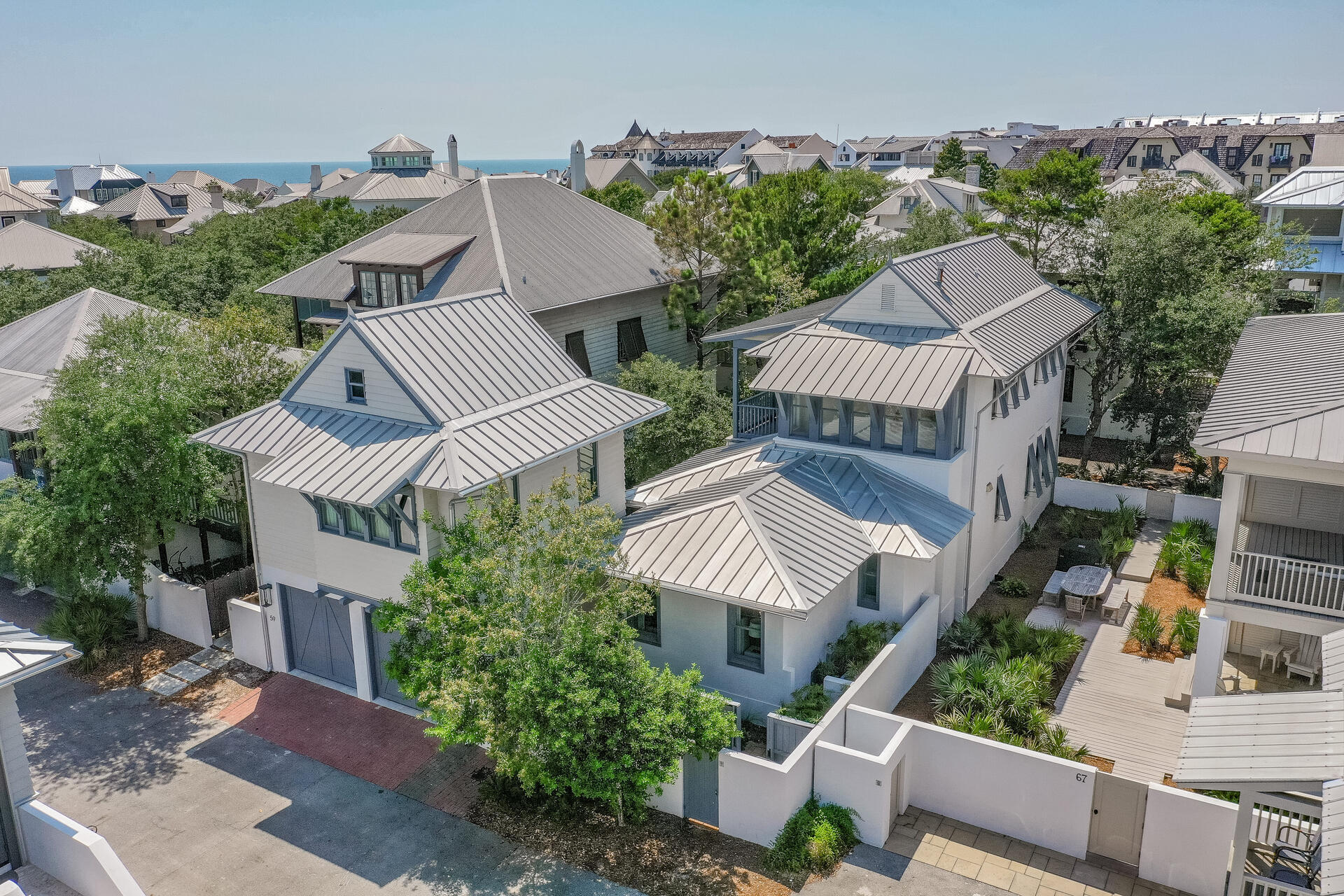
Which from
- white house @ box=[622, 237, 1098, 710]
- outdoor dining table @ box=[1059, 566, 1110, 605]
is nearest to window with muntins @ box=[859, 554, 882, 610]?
white house @ box=[622, 237, 1098, 710]

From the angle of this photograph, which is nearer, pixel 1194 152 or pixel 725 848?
pixel 725 848

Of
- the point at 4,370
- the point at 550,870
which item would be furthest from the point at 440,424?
the point at 4,370

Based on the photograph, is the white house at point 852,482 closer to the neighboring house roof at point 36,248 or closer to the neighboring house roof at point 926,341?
the neighboring house roof at point 926,341

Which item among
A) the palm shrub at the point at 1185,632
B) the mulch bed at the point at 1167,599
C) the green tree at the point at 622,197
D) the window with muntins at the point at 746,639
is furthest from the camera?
the green tree at the point at 622,197

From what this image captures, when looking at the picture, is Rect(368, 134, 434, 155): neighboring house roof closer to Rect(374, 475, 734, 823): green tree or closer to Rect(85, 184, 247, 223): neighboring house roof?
Rect(85, 184, 247, 223): neighboring house roof

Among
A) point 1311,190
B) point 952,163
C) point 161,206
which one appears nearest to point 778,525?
point 1311,190

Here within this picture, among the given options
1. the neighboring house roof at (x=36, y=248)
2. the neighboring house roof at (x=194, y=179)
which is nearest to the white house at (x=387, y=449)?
the neighboring house roof at (x=36, y=248)

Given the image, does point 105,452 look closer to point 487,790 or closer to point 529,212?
point 487,790
